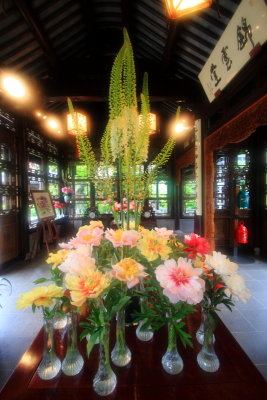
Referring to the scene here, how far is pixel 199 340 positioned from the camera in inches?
48.7

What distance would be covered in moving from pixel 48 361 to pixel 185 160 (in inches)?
296

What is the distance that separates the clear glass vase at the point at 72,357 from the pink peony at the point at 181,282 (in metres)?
0.50

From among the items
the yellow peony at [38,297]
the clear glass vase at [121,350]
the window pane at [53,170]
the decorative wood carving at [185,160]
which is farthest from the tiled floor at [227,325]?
the window pane at [53,170]

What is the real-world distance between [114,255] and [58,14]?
5.13 metres

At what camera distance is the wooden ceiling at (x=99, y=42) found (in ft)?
12.5

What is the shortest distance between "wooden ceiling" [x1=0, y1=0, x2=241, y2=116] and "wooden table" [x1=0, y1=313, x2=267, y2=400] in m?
4.27

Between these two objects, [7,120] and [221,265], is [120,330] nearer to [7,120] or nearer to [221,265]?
[221,265]

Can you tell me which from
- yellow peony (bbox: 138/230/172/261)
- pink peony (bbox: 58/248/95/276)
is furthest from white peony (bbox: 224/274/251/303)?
pink peony (bbox: 58/248/95/276)

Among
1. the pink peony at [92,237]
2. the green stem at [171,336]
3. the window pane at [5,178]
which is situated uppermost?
the window pane at [5,178]

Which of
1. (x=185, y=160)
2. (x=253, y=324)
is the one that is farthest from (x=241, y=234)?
(x=185, y=160)

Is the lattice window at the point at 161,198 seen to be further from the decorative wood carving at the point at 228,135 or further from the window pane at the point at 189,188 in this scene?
the decorative wood carving at the point at 228,135

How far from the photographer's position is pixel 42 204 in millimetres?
6285

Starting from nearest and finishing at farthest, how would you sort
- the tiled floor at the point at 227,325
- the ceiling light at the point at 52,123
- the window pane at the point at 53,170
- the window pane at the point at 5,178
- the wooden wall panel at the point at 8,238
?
the tiled floor at the point at 227,325, the wooden wall panel at the point at 8,238, the window pane at the point at 5,178, the ceiling light at the point at 52,123, the window pane at the point at 53,170

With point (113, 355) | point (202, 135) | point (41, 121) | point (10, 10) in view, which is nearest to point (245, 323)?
point (113, 355)
